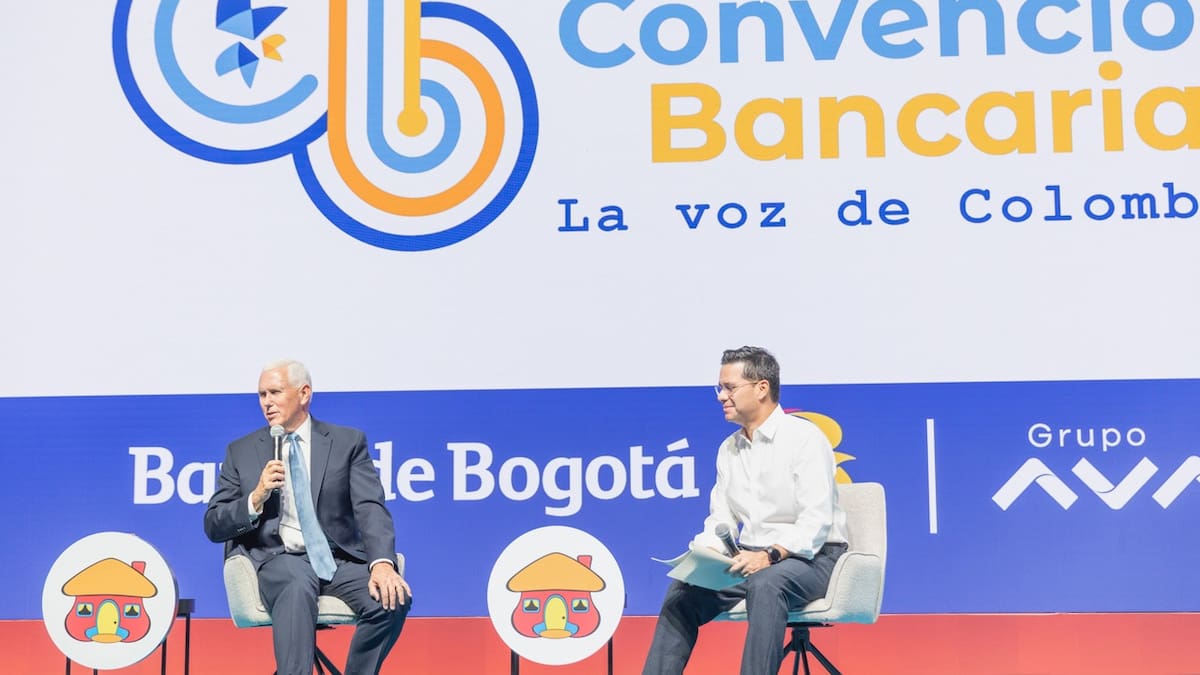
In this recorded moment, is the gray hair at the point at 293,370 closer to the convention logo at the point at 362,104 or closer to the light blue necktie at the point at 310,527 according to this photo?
the light blue necktie at the point at 310,527

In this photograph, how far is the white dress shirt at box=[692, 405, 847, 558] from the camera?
4.04 m

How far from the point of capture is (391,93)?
5.22 m

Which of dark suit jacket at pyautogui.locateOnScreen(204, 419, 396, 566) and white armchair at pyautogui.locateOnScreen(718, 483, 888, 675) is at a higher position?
dark suit jacket at pyautogui.locateOnScreen(204, 419, 396, 566)

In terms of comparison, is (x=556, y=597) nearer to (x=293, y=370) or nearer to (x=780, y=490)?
(x=780, y=490)

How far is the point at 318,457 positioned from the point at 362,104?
1.53 metres

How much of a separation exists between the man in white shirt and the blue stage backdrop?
0.80 metres

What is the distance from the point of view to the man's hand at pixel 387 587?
4004 mm

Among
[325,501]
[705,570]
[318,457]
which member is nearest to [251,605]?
[325,501]

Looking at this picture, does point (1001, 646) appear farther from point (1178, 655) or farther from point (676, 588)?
point (676, 588)

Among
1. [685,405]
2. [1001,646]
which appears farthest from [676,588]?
[1001,646]

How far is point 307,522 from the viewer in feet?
13.6

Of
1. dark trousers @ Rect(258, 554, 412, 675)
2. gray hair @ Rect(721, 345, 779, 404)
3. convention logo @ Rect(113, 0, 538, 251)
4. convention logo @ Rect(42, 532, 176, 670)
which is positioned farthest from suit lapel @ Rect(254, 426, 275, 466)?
gray hair @ Rect(721, 345, 779, 404)

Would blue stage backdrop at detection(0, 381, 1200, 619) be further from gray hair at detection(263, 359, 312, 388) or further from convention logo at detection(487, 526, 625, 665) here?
gray hair at detection(263, 359, 312, 388)

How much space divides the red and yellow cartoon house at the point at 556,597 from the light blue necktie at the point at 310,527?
538 millimetres
